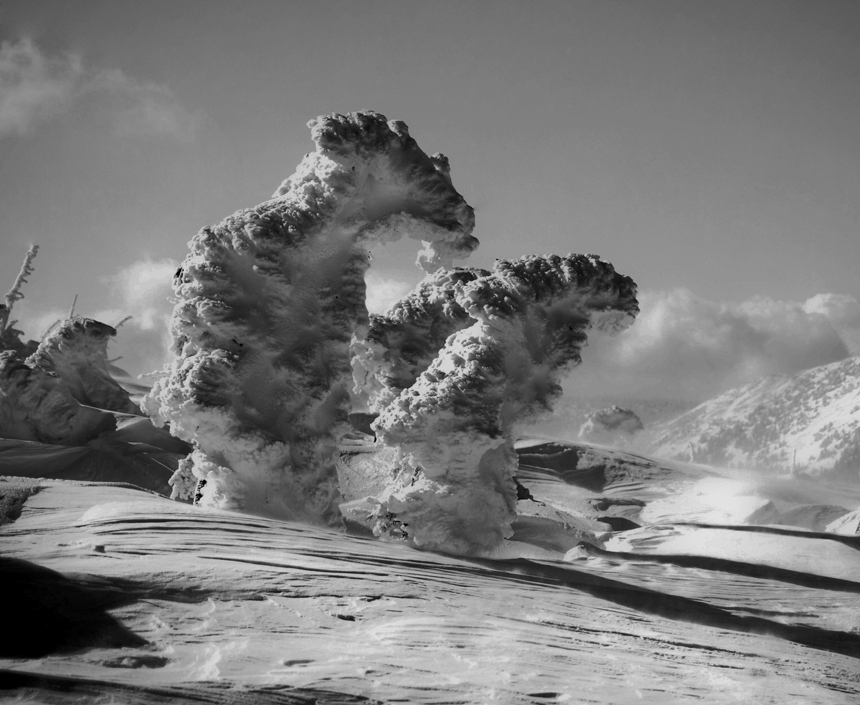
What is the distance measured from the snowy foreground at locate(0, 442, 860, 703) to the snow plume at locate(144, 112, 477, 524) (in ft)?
4.60

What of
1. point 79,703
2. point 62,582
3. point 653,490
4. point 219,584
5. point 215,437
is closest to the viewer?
point 79,703

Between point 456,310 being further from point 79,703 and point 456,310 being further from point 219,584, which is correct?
point 79,703

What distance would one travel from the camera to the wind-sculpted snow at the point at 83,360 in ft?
83.5

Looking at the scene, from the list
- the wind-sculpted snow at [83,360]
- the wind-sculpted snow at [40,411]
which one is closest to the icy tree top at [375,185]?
the wind-sculpted snow at [40,411]

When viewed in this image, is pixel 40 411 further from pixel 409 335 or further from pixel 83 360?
pixel 409 335

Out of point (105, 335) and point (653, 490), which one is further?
point (653, 490)

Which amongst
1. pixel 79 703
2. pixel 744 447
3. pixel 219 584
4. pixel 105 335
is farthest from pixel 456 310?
pixel 744 447

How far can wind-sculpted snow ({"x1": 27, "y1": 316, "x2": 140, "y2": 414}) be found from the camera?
25438mm

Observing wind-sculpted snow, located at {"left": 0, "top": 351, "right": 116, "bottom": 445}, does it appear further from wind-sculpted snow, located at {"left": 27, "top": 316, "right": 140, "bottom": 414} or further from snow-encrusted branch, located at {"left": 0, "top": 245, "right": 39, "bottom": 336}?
snow-encrusted branch, located at {"left": 0, "top": 245, "right": 39, "bottom": 336}

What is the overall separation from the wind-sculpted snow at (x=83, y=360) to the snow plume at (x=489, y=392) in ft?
55.2

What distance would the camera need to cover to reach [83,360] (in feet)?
85.4

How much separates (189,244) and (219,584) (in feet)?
18.9

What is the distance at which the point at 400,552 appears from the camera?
9297 millimetres

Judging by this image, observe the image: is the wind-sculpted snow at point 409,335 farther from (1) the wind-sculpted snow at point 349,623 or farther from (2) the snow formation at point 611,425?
(2) the snow formation at point 611,425
